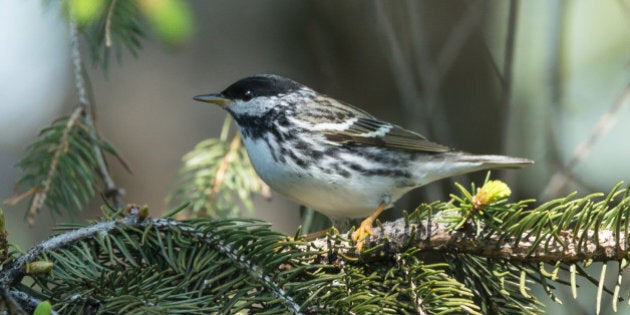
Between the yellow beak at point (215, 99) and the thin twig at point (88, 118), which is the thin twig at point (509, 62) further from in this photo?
the thin twig at point (88, 118)

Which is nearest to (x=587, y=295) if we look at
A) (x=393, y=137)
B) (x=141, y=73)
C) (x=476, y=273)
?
(x=393, y=137)

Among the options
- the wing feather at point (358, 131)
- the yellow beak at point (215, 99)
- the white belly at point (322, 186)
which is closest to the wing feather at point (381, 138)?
the wing feather at point (358, 131)

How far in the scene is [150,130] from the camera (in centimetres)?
425

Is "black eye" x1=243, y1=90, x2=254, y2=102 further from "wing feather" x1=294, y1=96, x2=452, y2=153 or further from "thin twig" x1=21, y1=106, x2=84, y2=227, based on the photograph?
"thin twig" x1=21, y1=106, x2=84, y2=227

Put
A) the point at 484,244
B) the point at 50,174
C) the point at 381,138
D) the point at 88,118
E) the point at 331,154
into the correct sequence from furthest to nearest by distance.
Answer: the point at 381,138 → the point at 331,154 → the point at 88,118 → the point at 50,174 → the point at 484,244

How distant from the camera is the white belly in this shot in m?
2.55

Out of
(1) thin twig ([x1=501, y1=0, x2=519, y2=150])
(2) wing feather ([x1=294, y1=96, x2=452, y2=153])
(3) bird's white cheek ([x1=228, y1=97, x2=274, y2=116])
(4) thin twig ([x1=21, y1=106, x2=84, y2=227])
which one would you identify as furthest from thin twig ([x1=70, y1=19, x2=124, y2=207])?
(1) thin twig ([x1=501, y1=0, x2=519, y2=150])

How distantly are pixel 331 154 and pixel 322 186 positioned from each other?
0.58 ft

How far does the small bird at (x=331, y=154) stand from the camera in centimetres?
258

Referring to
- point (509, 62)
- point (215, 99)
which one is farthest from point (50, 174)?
point (509, 62)

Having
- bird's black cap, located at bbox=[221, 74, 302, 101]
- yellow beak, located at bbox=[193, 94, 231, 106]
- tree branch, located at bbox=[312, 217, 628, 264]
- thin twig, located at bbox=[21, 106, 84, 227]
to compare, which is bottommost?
tree branch, located at bbox=[312, 217, 628, 264]

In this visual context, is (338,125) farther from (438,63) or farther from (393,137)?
(438,63)

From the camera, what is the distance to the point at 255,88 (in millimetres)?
3018

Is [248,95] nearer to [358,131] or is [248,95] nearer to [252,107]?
[252,107]
